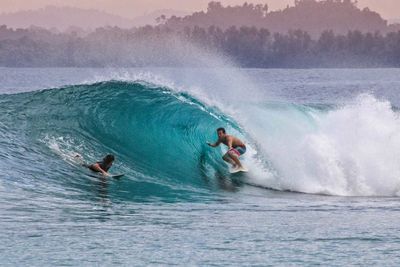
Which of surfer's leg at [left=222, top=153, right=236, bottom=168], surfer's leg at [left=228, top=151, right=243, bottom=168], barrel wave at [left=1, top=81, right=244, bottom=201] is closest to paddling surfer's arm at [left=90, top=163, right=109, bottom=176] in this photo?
barrel wave at [left=1, top=81, right=244, bottom=201]

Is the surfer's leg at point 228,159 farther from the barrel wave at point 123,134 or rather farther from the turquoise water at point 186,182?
the barrel wave at point 123,134

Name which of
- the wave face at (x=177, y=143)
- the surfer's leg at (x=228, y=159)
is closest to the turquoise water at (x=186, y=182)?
the wave face at (x=177, y=143)

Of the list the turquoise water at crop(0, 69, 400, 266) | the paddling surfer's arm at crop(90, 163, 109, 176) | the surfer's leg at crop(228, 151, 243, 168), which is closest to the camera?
the turquoise water at crop(0, 69, 400, 266)

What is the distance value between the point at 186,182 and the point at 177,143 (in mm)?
3999

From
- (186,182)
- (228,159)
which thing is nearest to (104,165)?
(186,182)

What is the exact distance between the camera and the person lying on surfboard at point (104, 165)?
19.2 meters

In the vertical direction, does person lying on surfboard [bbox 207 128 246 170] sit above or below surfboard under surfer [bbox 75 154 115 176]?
above

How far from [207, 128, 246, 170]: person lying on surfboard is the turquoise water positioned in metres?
0.33

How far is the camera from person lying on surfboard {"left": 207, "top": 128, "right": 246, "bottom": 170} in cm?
2047

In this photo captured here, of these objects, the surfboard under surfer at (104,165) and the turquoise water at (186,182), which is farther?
the surfboard under surfer at (104,165)

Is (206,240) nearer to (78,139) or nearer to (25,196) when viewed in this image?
(25,196)

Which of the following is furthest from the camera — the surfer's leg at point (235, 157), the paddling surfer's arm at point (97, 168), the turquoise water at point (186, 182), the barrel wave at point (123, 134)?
the surfer's leg at point (235, 157)

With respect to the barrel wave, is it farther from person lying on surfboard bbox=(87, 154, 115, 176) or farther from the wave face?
person lying on surfboard bbox=(87, 154, 115, 176)

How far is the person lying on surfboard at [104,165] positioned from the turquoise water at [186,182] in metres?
0.33
